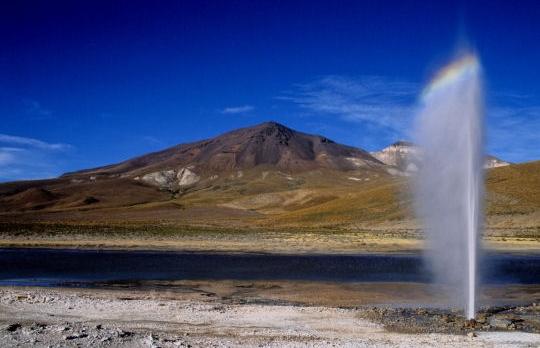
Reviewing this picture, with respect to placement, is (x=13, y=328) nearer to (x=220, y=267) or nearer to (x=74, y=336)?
(x=74, y=336)

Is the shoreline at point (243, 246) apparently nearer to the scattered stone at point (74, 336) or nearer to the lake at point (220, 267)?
the lake at point (220, 267)

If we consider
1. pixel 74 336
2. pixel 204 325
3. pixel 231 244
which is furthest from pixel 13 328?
pixel 231 244

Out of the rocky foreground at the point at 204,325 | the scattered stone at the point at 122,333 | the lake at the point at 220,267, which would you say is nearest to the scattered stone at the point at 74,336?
the rocky foreground at the point at 204,325

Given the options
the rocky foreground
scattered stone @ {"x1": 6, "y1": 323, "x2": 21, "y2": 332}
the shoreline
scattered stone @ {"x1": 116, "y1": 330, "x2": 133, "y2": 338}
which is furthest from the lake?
scattered stone @ {"x1": 116, "y1": 330, "x2": 133, "y2": 338}

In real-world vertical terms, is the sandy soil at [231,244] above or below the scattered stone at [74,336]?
above

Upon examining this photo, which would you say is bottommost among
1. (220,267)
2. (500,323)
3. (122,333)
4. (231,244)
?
(500,323)

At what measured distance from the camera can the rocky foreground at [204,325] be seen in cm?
1496

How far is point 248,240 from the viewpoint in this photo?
245 feet

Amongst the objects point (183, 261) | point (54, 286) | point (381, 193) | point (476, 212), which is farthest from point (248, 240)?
point (381, 193)

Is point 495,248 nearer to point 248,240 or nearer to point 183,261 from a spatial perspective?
point 248,240

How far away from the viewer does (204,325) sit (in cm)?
1853

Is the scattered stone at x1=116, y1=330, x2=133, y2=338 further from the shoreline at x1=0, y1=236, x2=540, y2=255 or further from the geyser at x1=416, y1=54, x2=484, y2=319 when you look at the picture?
the shoreline at x1=0, y1=236, x2=540, y2=255

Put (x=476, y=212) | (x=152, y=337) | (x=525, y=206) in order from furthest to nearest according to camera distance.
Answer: (x=525, y=206) < (x=476, y=212) < (x=152, y=337)

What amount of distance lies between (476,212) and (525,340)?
792 cm
